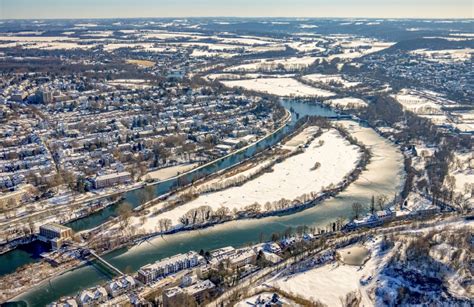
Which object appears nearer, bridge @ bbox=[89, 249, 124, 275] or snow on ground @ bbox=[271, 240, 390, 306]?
snow on ground @ bbox=[271, 240, 390, 306]

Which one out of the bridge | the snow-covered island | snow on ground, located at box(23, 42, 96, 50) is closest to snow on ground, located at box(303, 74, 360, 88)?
the snow-covered island

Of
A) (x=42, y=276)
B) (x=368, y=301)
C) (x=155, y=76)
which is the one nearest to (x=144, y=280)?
(x=42, y=276)

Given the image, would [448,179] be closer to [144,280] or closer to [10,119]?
[144,280]

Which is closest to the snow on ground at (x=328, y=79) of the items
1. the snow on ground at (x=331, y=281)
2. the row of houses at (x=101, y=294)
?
the snow on ground at (x=331, y=281)

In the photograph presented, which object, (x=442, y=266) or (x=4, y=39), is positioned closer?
(x=442, y=266)

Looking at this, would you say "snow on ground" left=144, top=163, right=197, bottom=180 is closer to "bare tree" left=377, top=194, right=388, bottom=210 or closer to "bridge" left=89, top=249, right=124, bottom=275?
"bridge" left=89, top=249, right=124, bottom=275

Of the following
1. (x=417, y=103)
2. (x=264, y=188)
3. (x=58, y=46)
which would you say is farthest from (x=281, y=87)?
(x=58, y=46)
